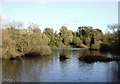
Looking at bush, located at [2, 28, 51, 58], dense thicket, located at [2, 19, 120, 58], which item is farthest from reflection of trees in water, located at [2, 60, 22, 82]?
bush, located at [2, 28, 51, 58]

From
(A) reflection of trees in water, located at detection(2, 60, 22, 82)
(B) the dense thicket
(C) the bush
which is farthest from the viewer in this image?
(C) the bush

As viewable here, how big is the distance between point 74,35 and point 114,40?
97.1 ft

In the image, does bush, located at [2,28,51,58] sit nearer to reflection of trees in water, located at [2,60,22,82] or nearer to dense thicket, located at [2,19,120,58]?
dense thicket, located at [2,19,120,58]

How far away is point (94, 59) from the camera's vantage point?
4019 centimetres

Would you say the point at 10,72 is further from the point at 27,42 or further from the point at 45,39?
the point at 45,39

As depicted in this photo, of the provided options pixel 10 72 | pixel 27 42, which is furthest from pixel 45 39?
pixel 10 72

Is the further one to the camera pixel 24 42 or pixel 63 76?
pixel 24 42

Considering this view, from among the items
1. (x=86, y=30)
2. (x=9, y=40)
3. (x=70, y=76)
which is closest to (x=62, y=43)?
(x=86, y=30)

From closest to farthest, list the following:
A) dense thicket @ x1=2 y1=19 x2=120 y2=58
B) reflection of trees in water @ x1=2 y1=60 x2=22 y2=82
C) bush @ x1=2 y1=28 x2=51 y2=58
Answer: reflection of trees in water @ x1=2 y1=60 x2=22 y2=82, dense thicket @ x1=2 y1=19 x2=120 y2=58, bush @ x1=2 y1=28 x2=51 y2=58

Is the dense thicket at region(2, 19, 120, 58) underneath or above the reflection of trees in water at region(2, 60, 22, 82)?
above

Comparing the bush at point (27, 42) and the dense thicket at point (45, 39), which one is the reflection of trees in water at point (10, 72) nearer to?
the dense thicket at point (45, 39)

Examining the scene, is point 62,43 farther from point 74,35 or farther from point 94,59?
point 94,59

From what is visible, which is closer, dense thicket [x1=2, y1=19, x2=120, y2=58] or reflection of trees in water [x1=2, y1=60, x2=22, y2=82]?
reflection of trees in water [x1=2, y1=60, x2=22, y2=82]

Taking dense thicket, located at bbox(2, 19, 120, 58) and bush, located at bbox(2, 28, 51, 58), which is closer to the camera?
dense thicket, located at bbox(2, 19, 120, 58)
